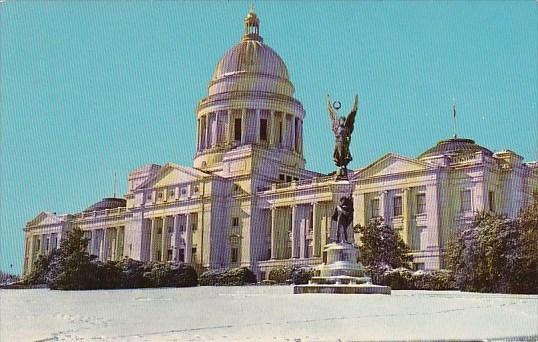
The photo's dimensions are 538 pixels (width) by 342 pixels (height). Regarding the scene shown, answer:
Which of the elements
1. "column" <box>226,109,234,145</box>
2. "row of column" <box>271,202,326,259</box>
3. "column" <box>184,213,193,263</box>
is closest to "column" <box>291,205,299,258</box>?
"row of column" <box>271,202,326,259</box>

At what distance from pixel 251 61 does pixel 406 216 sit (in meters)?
31.9

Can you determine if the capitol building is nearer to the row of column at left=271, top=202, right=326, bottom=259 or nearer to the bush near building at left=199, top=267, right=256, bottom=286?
the row of column at left=271, top=202, right=326, bottom=259

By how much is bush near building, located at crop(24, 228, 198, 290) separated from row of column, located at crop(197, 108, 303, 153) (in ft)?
95.4

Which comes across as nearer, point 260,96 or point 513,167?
point 513,167

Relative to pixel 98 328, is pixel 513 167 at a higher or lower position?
higher

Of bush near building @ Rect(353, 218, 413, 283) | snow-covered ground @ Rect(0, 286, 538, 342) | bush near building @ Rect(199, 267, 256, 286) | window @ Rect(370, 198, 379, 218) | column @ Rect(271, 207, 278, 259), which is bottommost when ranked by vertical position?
snow-covered ground @ Rect(0, 286, 538, 342)

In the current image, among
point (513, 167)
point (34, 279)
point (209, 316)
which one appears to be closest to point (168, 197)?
point (34, 279)

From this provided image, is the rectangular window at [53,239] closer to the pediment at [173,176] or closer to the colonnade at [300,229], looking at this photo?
the pediment at [173,176]

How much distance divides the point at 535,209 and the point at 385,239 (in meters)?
17.5

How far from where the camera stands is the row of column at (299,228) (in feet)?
206

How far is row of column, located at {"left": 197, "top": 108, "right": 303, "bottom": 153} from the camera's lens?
7825cm

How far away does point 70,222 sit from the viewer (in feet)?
286

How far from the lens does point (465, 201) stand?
54.6m

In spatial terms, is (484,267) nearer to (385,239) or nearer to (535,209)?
(535,209)
